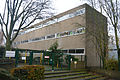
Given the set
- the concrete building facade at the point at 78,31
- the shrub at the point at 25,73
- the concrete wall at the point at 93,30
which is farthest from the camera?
the concrete building facade at the point at 78,31

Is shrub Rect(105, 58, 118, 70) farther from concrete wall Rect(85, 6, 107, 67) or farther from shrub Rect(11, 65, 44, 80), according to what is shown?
shrub Rect(11, 65, 44, 80)

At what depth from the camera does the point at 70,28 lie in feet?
73.2

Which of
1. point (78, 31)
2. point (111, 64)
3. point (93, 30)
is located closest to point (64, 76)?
point (111, 64)

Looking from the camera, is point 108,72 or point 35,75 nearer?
point 35,75

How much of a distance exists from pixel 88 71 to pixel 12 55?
9.97 m

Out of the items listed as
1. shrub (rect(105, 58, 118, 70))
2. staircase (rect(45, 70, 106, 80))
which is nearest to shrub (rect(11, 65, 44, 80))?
staircase (rect(45, 70, 106, 80))

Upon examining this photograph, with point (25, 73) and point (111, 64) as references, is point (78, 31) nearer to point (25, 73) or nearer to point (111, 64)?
point (111, 64)

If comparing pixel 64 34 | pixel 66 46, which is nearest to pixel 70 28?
pixel 64 34

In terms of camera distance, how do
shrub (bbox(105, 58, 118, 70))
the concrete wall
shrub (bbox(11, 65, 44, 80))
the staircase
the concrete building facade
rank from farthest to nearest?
the concrete building facade, the concrete wall, shrub (bbox(105, 58, 118, 70)), the staircase, shrub (bbox(11, 65, 44, 80))

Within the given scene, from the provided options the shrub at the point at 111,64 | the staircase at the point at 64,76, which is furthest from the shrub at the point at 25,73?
the shrub at the point at 111,64

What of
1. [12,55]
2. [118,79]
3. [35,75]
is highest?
[12,55]

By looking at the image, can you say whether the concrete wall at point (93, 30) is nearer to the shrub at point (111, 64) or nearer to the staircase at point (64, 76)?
the shrub at point (111, 64)

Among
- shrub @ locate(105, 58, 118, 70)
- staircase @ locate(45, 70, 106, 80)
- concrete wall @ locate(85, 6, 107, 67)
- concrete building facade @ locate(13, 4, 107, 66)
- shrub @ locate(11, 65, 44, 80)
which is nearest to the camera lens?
shrub @ locate(11, 65, 44, 80)

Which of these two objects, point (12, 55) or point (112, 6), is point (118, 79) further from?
point (12, 55)
